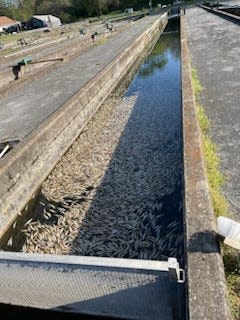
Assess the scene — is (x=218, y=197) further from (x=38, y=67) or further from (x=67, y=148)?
(x=38, y=67)

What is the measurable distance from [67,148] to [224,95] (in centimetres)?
474

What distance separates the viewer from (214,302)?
3055 mm

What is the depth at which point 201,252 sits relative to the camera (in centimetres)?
361

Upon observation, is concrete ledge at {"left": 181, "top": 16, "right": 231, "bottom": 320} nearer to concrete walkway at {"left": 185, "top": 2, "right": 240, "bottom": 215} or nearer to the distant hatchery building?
concrete walkway at {"left": 185, "top": 2, "right": 240, "bottom": 215}

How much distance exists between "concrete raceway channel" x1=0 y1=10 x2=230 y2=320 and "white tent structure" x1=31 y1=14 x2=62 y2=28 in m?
56.9

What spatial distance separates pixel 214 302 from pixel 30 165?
607cm

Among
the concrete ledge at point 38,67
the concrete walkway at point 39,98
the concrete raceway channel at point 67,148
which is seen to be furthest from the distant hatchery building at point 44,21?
the concrete raceway channel at point 67,148

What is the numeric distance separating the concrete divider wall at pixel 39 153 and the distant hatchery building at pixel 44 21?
201ft

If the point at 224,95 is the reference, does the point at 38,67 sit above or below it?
below

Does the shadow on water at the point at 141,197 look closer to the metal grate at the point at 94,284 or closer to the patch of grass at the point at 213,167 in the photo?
the patch of grass at the point at 213,167

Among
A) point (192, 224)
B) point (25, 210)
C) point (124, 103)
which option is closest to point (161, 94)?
point (124, 103)

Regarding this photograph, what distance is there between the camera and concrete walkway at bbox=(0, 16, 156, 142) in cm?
1003

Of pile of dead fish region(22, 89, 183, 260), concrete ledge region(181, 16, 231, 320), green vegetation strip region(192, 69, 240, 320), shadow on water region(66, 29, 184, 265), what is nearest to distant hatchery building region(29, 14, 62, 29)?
shadow on water region(66, 29, 184, 265)

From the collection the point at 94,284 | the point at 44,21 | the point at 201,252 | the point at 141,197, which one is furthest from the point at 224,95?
the point at 44,21
